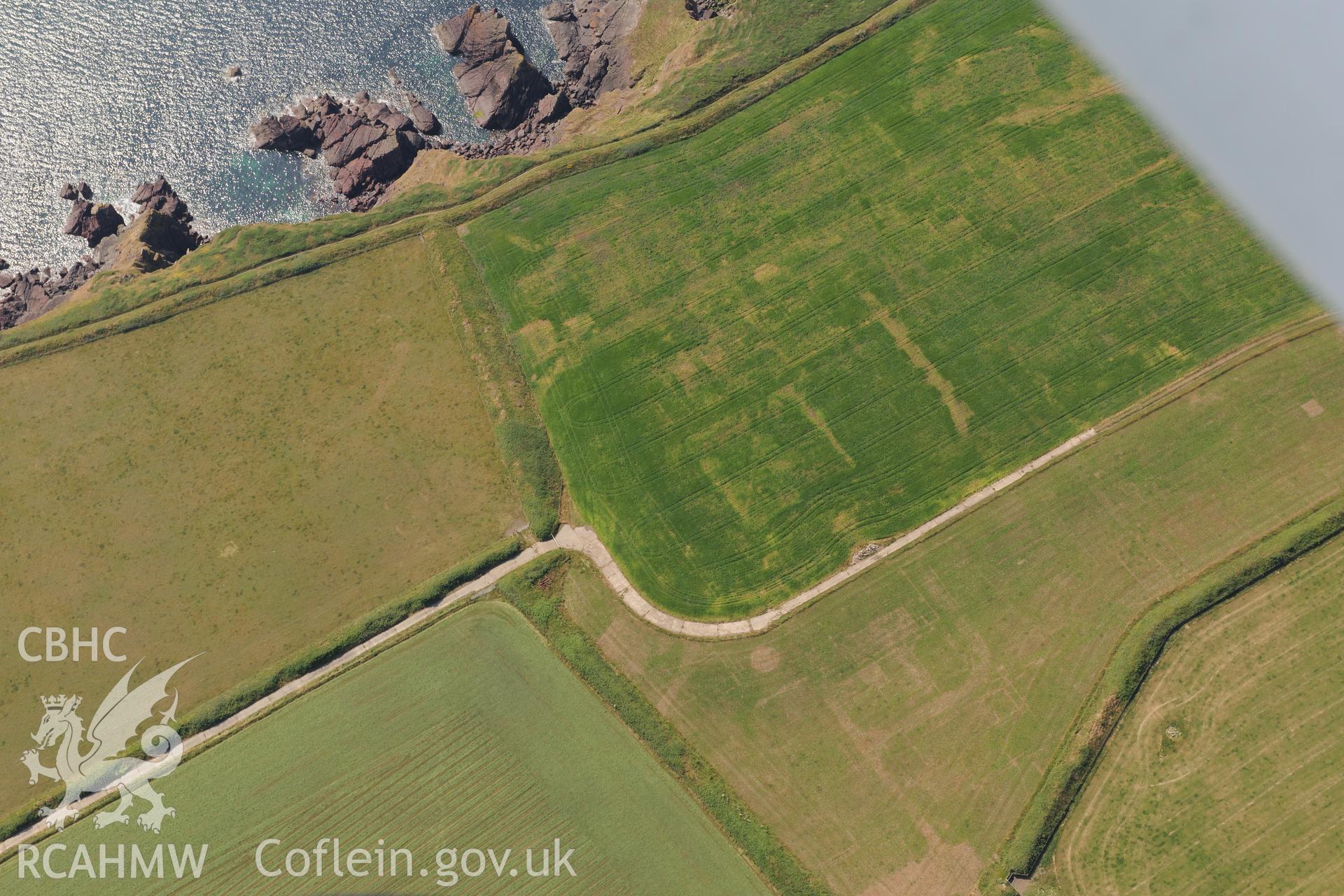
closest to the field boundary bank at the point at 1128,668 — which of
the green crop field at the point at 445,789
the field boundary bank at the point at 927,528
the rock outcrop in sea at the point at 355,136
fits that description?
the field boundary bank at the point at 927,528

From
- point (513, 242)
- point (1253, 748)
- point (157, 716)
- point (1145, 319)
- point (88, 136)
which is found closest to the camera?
point (1253, 748)

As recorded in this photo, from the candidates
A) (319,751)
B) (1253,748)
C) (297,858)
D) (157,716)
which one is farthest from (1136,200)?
(157,716)

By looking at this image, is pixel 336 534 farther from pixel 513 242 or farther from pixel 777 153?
pixel 777 153

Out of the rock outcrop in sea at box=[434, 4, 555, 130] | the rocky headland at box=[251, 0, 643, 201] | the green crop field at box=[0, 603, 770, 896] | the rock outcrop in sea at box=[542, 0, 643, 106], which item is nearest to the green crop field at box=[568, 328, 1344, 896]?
the green crop field at box=[0, 603, 770, 896]

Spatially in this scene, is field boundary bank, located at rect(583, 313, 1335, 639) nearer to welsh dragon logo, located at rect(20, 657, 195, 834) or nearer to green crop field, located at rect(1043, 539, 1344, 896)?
green crop field, located at rect(1043, 539, 1344, 896)

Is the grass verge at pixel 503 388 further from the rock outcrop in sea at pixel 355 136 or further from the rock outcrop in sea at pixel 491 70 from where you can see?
the rock outcrop in sea at pixel 491 70

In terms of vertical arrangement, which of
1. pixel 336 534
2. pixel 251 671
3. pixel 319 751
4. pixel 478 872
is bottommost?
pixel 478 872

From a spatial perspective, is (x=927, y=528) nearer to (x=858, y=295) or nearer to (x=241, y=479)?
(x=858, y=295)
